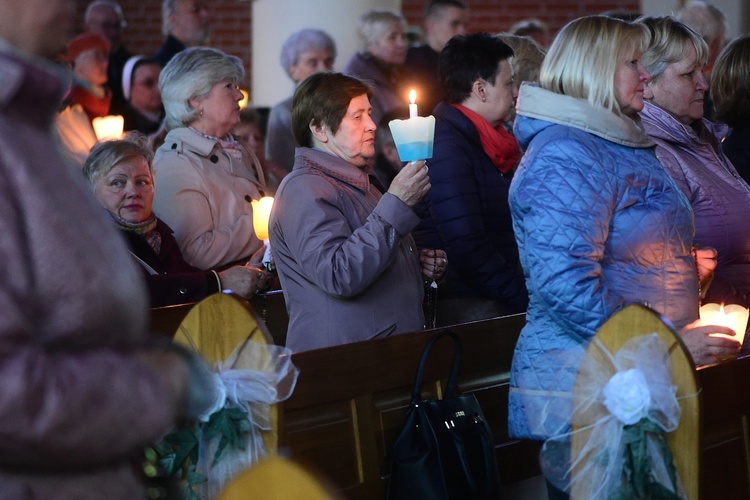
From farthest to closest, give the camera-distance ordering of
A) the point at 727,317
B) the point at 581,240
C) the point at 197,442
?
the point at 727,317
the point at 581,240
the point at 197,442

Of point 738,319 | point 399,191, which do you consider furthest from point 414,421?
Answer: point 738,319

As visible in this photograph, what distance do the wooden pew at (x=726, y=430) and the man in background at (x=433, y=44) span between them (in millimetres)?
4087

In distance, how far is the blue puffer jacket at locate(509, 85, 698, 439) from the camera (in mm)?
2494

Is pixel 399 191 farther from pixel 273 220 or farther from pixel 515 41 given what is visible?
pixel 515 41

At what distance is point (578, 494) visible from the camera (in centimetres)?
233

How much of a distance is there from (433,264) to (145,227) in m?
1.08

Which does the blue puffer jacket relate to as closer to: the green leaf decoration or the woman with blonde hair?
the green leaf decoration

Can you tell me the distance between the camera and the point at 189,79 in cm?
439

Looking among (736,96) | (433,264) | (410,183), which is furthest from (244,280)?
(736,96)

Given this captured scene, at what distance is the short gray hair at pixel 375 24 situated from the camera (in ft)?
21.2

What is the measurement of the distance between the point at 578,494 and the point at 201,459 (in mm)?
828

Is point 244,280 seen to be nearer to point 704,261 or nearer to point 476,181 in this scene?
point 476,181

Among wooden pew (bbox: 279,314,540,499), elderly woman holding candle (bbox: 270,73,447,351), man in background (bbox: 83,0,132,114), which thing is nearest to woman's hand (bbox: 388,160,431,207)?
elderly woman holding candle (bbox: 270,73,447,351)

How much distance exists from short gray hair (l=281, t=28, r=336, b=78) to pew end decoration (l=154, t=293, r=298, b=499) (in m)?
4.12
